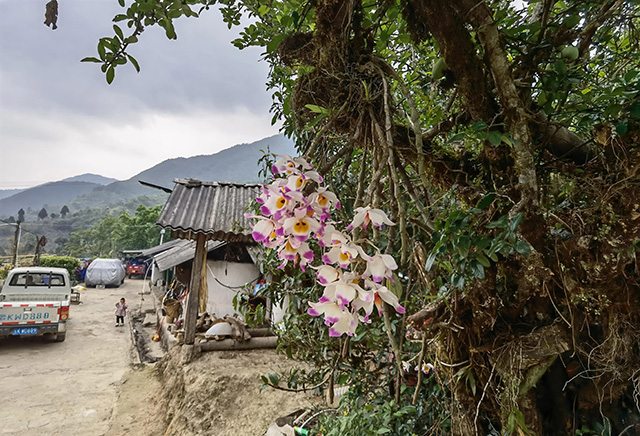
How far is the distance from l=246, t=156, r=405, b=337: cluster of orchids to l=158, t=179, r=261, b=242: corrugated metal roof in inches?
166

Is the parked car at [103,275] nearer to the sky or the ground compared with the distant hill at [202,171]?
nearer to the ground

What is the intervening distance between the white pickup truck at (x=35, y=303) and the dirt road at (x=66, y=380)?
55 cm

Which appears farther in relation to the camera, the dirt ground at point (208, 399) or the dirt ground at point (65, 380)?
the dirt ground at point (65, 380)

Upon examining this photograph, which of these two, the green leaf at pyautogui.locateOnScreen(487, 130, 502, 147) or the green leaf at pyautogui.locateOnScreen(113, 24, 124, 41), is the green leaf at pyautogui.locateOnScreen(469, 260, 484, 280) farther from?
the green leaf at pyautogui.locateOnScreen(113, 24, 124, 41)

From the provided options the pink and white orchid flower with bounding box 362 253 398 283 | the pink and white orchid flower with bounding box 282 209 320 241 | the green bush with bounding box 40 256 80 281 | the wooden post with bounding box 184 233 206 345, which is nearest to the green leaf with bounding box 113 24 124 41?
the pink and white orchid flower with bounding box 282 209 320 241

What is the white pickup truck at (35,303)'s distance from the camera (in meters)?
7.62

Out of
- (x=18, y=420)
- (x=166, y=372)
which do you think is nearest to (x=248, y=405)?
(x=166, y=372)

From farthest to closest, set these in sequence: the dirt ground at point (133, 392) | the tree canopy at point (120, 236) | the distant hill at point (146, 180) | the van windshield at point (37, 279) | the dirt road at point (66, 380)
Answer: the distant hill at point (146, 180) → the tree canopy at point (120, 236) → the van windshield at point (37, 279) → the dirt road at point (66, 380) → the dirt ground at point (133, 392)

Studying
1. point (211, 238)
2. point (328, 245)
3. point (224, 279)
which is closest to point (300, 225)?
point (328, 245)

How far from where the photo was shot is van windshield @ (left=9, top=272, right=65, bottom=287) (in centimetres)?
880

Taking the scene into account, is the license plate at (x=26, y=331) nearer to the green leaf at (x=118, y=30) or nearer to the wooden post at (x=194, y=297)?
the wooden post at (x=194, y=297)

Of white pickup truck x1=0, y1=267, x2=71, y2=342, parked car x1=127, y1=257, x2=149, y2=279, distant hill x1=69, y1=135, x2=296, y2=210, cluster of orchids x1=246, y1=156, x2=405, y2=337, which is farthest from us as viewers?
distant hill x1=69, y1=135, x2=296, y2=210

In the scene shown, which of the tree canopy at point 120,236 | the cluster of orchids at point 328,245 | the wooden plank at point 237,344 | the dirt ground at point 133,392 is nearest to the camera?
the cluster of orchids at point 328,245

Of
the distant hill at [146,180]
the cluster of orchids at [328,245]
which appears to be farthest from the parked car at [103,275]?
the distant hill at [146,180]
